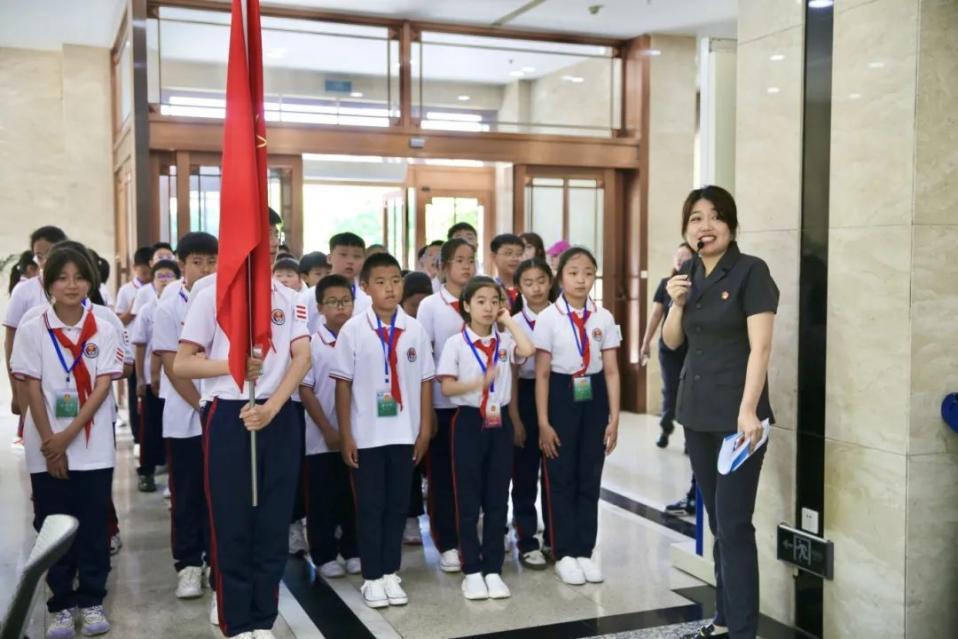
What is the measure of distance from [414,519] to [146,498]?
1896mm

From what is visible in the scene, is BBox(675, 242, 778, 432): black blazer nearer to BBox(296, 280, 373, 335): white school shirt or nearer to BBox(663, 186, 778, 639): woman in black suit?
BBox(663, 186, 778, 639): woman in black suit

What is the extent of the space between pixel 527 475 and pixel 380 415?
1.01 metres

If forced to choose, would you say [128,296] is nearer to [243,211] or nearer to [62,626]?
[62,626]

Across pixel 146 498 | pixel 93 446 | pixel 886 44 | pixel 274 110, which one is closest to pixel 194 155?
pixel 274 110

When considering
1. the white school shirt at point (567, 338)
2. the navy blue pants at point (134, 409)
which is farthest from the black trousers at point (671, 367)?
the navy blue pants at point (134, 409)

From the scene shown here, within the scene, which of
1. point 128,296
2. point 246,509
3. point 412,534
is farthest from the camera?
point 128,296

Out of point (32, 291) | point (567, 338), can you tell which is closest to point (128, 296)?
point (32, 291)

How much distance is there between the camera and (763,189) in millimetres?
3600

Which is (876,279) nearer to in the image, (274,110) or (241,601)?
(241,601)

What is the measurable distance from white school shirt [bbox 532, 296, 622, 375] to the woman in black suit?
81 cm

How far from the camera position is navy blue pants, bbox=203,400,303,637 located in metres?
3.07

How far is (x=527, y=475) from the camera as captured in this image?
14.4 ft

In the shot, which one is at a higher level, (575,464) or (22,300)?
(22,300)

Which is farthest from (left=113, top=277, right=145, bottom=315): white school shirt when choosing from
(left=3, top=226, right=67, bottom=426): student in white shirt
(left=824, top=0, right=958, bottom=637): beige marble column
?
(left=824, top=0, right=958, bottom=637): beige marble column
